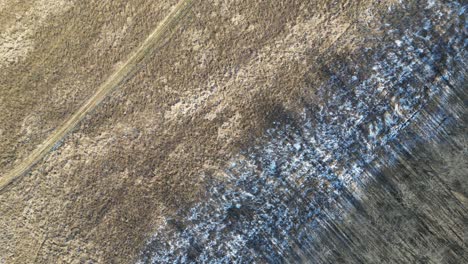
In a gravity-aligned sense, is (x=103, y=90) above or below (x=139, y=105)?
above

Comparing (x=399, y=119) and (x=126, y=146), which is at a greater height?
(x=126, y=146)

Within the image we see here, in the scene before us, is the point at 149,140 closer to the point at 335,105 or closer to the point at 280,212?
the point at 280,212

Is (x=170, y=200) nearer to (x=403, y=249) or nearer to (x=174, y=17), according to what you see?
(x=174, y=17)

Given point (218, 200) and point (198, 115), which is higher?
point (198, 115)

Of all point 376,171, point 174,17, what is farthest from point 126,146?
point 376,171

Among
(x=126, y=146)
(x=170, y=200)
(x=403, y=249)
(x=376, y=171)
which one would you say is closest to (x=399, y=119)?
(x=376, y=171)

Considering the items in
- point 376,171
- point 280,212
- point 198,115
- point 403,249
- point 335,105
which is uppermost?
point 198,115
